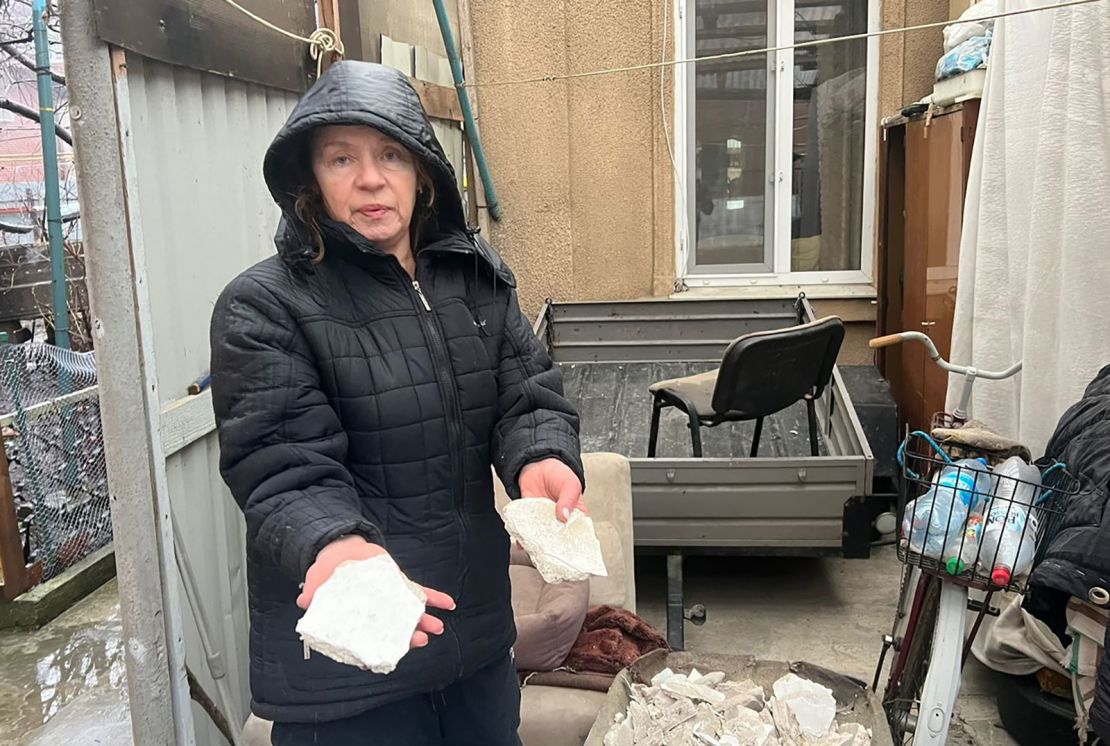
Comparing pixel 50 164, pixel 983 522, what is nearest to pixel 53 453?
pixel 50 164

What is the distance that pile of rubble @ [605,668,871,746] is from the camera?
2230mm

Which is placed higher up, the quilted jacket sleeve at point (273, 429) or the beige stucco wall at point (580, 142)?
the beige stucco wall at point (580, 142)

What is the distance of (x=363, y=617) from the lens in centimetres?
116

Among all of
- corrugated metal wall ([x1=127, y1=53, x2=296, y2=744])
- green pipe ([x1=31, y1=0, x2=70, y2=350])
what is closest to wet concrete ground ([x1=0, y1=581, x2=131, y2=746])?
corrugated metal wall ([x1=127, y1=53, x2=296, y2=744])

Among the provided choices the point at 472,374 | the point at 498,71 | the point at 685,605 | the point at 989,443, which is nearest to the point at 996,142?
the point at 989,443

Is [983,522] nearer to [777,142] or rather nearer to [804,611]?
[804,611]

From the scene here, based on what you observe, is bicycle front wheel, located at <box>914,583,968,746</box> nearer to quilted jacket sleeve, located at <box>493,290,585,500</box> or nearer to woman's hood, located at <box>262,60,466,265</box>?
quilted jacket sleeve, located at <box>493,290,585,500</box>

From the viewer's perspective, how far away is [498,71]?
5.87 m

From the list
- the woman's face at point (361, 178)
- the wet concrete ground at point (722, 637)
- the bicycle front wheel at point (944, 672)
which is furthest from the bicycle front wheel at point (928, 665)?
the woman's face at point (361, 178)

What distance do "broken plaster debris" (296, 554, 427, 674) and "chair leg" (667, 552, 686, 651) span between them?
2.15 metres

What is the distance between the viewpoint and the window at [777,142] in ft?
18.9

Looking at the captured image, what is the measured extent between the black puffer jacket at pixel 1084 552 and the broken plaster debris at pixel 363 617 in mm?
1349

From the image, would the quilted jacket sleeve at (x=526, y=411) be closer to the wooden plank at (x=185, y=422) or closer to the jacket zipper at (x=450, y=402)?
the jacket zipper at (x=450, y=402)

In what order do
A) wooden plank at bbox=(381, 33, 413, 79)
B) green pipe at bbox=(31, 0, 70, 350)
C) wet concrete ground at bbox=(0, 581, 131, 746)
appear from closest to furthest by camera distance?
wet concrete ground at bbox=(0, 581, 131, 746)
wooden plank at bbox=(381, 33, 413, 79)
green pipe at bbox=(31, 0, 70, 350)
